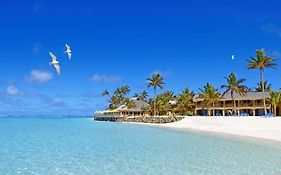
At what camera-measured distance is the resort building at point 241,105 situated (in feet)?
198

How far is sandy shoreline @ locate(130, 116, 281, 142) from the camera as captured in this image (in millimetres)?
31875

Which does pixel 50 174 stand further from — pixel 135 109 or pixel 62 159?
pixel 135 109

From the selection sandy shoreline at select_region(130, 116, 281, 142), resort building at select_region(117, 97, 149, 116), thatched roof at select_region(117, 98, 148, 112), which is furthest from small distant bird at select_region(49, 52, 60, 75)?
thatched roof at select_region(117, 98, 148, 112)

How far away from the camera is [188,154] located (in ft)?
56.6

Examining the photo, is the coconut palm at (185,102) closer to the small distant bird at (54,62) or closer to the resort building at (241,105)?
the resort building at (241,105)

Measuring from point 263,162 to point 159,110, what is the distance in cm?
6010

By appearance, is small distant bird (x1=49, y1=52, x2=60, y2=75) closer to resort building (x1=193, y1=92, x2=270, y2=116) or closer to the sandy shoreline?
the sandy shoreline

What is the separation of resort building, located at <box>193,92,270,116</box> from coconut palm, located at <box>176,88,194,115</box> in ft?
5.67

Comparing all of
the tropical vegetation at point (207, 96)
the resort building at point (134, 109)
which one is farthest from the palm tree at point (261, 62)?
the resort building at point (134, 109)

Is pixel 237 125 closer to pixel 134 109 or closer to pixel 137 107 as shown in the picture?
pixel 134 109

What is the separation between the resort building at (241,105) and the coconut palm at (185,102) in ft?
5.67

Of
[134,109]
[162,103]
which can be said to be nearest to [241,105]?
[162,103]

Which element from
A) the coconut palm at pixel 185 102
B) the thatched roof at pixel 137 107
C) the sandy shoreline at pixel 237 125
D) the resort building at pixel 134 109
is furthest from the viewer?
the thatched roof at pixel 137 107

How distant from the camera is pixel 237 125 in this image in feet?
135
